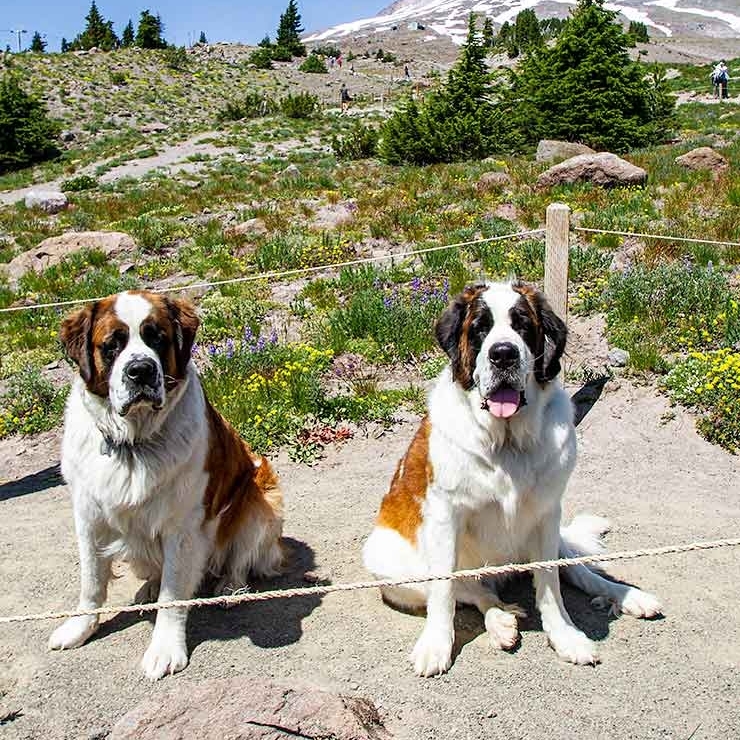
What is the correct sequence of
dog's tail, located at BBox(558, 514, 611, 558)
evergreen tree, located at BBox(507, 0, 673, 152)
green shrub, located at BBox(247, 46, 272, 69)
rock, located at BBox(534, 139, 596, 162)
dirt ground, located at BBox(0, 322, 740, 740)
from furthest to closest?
green shrub, located at BBox(247, 46, 272, 69) → evergreen tree, located at BBox(507, 0, 673, 152) → rock, located at BBox(534, 139, 596, 162) → dog's tail, located at BBox(558, 514, 611, 558) → dirt ground, located at BBox(0, 322, 740, 740)

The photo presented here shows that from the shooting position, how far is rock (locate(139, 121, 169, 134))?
34.2 metres

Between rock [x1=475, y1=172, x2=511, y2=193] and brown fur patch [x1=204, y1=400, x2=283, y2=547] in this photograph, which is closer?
brown fur patch [x1=204, y1=400, x2=283, y2=547]

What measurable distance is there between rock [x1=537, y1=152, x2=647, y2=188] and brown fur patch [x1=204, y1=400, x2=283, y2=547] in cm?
1009

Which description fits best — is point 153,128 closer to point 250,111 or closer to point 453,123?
point 250,111

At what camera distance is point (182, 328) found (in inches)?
130

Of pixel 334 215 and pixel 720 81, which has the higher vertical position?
pixel 720 81

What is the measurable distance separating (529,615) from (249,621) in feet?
4.53

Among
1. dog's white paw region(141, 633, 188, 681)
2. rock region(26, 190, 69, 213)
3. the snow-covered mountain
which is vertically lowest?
dog's white paw region(141, 633, 188, 681)

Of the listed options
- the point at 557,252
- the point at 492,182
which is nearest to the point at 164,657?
the point at 557,252

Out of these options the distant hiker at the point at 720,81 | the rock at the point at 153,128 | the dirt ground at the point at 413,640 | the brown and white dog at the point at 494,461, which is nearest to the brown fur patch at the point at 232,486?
the dirt ground at the point at 413,640

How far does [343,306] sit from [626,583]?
513cm

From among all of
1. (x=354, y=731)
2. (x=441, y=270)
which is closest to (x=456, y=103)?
(x=441, y=270)

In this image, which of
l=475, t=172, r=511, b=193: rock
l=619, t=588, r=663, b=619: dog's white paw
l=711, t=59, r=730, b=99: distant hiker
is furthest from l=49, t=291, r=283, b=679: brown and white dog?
l=711, t=59, r=730, b=99: distant hiker

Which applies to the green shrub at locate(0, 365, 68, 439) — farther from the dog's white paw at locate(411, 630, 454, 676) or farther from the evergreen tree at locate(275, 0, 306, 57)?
the evergreen tree at locate(275, 0, 306, 57)
